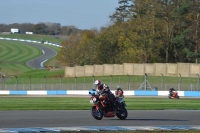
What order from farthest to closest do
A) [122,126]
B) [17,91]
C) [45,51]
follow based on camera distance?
[45,51]
[17,91]
[122,126]

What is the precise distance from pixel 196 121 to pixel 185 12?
55.3m

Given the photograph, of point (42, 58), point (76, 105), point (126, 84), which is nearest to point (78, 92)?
point (126, 84)

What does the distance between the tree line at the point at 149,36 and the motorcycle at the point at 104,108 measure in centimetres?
5479

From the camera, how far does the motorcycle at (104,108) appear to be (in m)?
21.0

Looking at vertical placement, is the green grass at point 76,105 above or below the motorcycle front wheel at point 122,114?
below

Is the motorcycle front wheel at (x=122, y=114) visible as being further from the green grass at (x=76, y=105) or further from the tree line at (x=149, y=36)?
the tree line at (x=149, y=36)

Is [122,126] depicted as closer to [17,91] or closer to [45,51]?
[17,91]

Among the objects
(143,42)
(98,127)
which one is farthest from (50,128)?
(143,42)

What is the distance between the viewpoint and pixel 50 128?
17531 mm

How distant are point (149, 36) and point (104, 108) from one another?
61.5 m

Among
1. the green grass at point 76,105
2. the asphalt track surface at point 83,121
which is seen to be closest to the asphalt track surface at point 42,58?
the green grass at point 76,105

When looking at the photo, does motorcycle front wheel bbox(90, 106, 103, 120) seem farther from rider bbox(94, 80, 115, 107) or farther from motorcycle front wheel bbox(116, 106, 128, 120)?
motorcycle front wheel bbox(116, 106, 128, 120)

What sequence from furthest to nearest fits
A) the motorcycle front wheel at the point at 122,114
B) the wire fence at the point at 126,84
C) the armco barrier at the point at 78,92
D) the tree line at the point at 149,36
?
1. the tree line at the point at 149,36
2. the wire fence at the point at 126,84
3. the armco barrier at the point at 78,92
4. the motorcycle front wheel at the point at 122,114

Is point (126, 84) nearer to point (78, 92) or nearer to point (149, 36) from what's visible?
point (78, 92)
